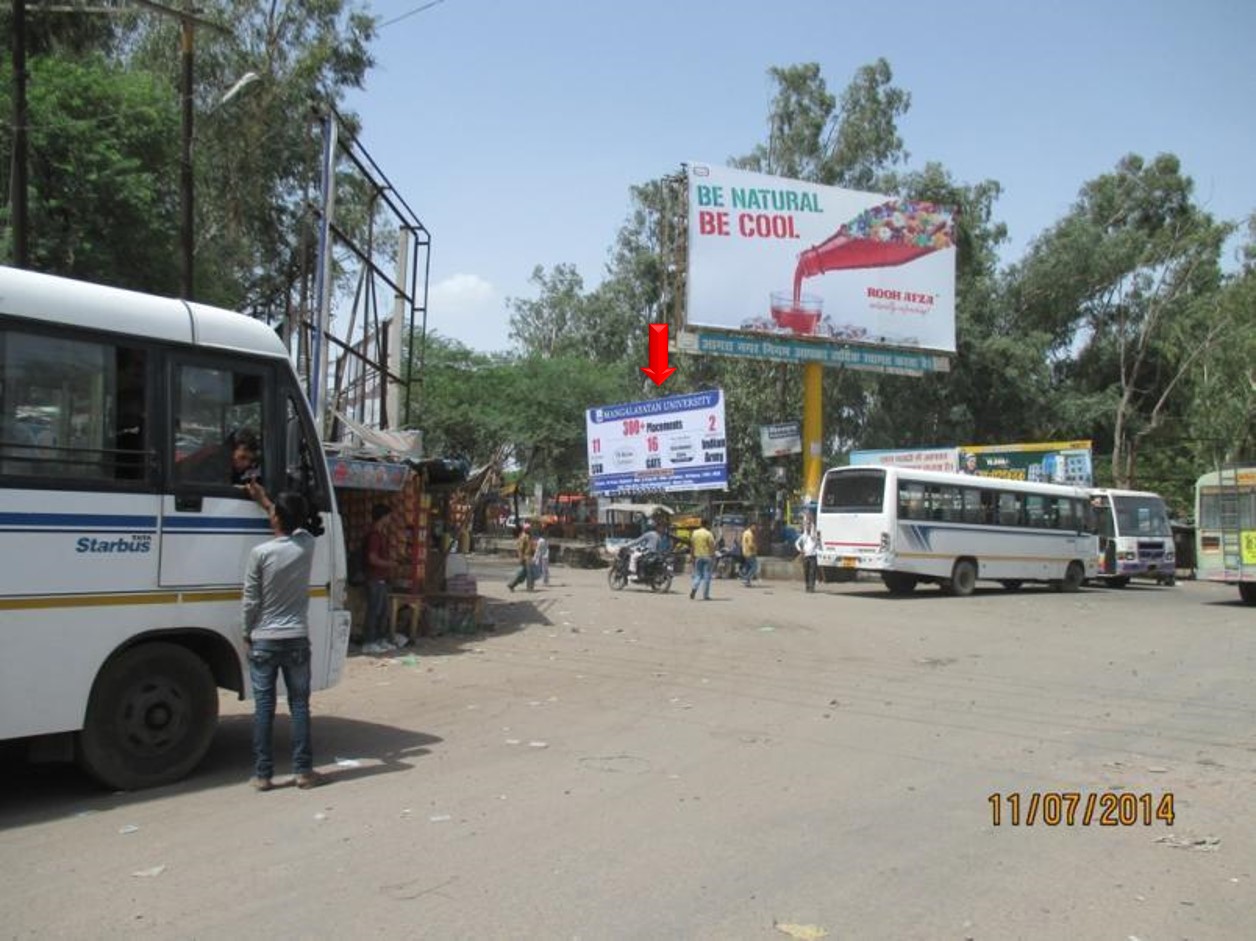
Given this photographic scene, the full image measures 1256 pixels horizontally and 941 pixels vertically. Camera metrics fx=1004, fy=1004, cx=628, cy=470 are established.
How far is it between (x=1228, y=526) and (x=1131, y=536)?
9523 mm

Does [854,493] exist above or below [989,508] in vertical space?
above

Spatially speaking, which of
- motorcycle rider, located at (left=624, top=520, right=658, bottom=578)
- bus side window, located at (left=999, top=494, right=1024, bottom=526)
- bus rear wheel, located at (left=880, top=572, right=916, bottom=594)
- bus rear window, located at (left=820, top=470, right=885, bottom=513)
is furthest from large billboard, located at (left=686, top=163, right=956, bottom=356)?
bus rear wheel, located at (left=880, top=572, right=916, bottom=594)

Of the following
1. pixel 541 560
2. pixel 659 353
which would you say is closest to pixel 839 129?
pixel 659 353

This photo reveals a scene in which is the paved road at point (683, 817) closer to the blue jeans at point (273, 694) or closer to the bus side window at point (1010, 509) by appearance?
the blue jeans at point (273, 694)

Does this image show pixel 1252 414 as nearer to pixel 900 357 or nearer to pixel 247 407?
pixel 900 357

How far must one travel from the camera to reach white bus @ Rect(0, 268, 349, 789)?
18.0 ft

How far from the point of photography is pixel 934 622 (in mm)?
16969

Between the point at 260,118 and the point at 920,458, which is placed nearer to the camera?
the point at 260,118

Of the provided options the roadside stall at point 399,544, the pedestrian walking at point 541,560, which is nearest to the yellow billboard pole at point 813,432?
the pedestrian walking at point 541,560

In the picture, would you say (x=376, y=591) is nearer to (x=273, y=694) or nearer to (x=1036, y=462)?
(x=273, y=694)

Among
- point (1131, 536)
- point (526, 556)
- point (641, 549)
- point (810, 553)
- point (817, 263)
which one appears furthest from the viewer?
point (1131, 536)

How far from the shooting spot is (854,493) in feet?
74.7

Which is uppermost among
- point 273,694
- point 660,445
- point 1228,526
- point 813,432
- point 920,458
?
point 813,432

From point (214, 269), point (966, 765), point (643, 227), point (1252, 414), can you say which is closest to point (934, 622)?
point (966, 765)
